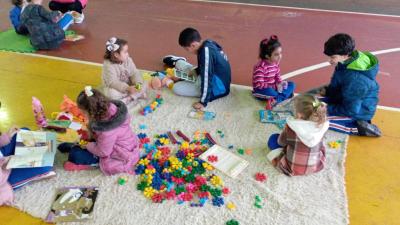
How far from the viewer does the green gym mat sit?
15.5ft

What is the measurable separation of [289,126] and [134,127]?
56.7 inches

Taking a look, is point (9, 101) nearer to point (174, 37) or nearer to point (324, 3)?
point (174, 37)

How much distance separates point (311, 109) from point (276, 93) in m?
1.00

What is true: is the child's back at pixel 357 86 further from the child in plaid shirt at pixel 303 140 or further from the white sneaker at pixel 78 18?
the white sneaker at pixel 78 18

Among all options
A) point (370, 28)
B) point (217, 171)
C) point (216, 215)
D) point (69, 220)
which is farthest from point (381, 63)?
point (69, 220)

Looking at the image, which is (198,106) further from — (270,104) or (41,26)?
Answer: (41,26)

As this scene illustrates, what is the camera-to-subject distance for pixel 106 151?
2.51 metres

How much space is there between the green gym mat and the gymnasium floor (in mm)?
161

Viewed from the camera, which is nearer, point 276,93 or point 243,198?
point 243,198

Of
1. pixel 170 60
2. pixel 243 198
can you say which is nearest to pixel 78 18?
pixel 170 60

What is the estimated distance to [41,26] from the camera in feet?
15.1

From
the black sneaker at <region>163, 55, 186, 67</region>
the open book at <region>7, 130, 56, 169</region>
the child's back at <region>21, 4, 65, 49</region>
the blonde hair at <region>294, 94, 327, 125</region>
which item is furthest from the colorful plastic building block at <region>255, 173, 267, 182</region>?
the child's back at <region>21, 4, 65, 49</region>

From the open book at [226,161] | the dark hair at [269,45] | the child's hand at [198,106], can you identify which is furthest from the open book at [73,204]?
the dark hair at [269,45]

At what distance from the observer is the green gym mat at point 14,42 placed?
4.73 metres
